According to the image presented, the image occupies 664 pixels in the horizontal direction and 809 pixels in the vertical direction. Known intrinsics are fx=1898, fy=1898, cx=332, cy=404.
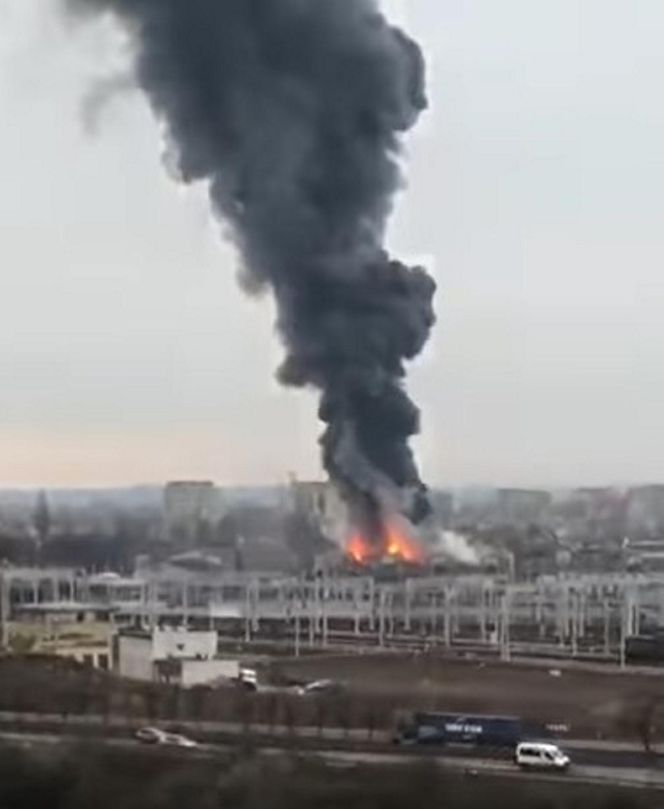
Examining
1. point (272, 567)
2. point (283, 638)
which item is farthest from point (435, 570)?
point (272, 567)

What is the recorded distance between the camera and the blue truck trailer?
1450 centimetres

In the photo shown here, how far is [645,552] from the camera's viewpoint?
4428 cm

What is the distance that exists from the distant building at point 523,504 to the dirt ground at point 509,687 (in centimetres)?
3383

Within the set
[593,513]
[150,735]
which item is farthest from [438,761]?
[593,513]

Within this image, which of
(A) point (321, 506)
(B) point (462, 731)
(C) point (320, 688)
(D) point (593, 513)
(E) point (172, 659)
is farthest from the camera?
(D) point (593, 513)

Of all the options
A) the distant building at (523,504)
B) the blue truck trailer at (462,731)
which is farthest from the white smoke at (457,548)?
the distant building at (523,504)

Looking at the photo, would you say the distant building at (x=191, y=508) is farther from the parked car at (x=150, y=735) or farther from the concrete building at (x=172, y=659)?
the parked car at (x=150, y=735)

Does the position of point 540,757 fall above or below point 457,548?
below

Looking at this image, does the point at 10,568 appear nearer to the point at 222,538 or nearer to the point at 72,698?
the point at 222,538

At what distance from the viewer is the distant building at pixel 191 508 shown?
49625mm

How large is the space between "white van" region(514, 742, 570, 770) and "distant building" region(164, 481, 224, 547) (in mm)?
35982

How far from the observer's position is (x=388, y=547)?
23875mm

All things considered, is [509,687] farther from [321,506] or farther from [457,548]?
[457,548]

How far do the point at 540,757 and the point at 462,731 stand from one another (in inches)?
86.5
